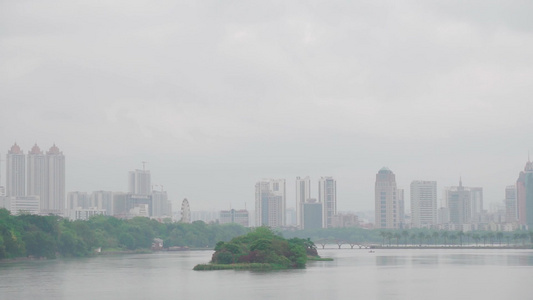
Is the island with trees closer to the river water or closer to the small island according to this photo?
the small island

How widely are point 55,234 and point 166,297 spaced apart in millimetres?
52994

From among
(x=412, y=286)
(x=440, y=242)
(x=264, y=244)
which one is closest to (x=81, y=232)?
(x=264, y=244)

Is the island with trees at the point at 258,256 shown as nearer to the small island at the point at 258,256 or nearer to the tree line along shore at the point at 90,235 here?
the small island at the point at 258,256

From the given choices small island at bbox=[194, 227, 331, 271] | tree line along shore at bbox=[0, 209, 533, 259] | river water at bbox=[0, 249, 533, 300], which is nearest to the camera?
river water at bbox=[0, 249, 533, 300]

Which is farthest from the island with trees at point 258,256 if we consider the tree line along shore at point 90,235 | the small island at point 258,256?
the tree line along shore at point 90,235

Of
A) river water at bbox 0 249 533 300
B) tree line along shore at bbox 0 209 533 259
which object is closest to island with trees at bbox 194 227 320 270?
river water at bbox 0 249 533 300

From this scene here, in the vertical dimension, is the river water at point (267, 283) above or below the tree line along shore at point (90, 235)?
below

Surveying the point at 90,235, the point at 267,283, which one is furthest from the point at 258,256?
the point at 90,235

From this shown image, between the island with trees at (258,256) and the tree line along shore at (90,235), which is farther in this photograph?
the tree line along shore at (90,235)

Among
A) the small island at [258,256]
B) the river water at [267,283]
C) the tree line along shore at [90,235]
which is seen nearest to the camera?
the river water at [267,283]

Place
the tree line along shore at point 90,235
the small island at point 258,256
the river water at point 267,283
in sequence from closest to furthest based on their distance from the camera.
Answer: the river water at point 267,283
the small island at point 258,256
the tree line along shore at point 90,235

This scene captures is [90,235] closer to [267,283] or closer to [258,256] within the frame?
[258,256]

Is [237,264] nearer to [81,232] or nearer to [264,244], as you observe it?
[264,244]

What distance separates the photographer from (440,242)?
629ft
